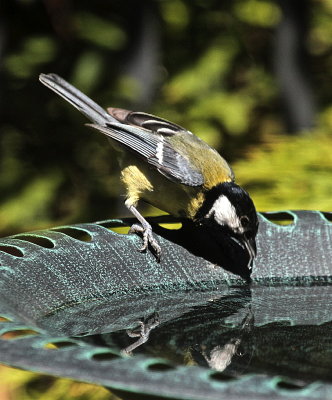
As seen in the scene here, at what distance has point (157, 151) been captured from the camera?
2.85 metres

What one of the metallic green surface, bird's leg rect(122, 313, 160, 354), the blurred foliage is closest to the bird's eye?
Result: the metallic green surface

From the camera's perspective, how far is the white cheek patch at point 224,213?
257cm

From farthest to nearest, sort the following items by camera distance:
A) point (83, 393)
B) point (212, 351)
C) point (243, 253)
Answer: point (83, 393) → point (243, 253) → point (212, 351)

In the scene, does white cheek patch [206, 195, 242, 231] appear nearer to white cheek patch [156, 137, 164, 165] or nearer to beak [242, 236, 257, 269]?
beak [242, 236, 257, 269]

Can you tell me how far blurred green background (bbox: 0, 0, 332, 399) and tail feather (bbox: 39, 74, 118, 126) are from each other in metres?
0.98

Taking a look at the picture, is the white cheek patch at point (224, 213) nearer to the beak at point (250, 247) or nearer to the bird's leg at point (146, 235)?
the beak at point (250, 247)

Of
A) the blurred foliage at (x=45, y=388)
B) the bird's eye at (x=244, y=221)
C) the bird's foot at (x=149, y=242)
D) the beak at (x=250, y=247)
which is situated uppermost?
the bird's eye at (x=244, y=221)

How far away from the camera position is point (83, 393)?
2682 mm

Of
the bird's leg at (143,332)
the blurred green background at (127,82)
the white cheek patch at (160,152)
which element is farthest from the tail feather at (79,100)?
the bird's leg at (143,332)

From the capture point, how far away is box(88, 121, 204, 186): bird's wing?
9.04ft

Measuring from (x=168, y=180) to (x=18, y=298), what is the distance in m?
1.09

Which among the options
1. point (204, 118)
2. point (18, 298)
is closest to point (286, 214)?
point (18, 298)

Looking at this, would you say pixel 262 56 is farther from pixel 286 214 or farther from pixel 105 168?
pixel 286 214

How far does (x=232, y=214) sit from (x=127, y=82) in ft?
6.27
